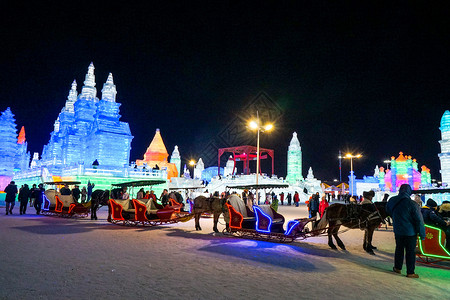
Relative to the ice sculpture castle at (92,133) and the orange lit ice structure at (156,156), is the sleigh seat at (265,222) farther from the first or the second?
the orange lit ice structure at (156,156)

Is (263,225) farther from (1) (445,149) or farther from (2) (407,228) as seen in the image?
(1) (445,149)

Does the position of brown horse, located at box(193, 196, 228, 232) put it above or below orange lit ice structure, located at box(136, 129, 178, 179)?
below

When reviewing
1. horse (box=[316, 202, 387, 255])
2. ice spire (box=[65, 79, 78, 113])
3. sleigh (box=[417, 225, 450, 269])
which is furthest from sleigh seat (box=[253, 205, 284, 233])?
ice spire (box=[65, 79, 78, 113])

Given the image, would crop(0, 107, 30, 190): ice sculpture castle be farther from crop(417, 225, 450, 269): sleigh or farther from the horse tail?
crop(417, 225, 450, 269): sleigh

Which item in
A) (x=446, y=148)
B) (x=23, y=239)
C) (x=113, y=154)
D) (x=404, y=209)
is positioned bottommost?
(x=23, y=239)

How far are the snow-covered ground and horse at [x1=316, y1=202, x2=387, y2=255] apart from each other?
0.53m

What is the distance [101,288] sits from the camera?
4.43 m

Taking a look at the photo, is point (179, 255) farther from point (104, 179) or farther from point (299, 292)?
point (104, 179)

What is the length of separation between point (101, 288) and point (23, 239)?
5787 mm

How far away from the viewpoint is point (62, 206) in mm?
16203

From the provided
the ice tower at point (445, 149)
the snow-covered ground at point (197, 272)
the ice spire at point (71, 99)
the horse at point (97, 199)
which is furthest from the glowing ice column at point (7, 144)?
the ice tower at point (445, 149)

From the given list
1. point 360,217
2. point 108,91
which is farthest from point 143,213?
point 108,91

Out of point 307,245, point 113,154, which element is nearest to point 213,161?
point 113,154

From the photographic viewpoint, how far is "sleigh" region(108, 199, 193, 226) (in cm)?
1224
